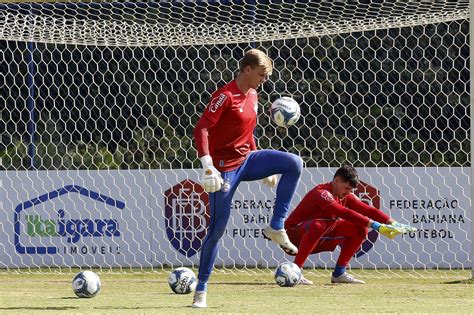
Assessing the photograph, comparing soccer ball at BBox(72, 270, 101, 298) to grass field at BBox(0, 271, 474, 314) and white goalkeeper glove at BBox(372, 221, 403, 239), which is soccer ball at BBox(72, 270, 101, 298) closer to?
grass field at BBox(0, 271, 474, 314)

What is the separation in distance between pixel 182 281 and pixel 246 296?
0.51 meters

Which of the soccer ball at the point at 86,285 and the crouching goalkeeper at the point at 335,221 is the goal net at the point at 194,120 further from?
the soccer ball at the point at 86,285

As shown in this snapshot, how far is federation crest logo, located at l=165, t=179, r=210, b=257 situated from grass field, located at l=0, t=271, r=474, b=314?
0.54 meters

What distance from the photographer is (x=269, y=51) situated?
14.4 m

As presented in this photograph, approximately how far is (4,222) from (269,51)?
11.3ft

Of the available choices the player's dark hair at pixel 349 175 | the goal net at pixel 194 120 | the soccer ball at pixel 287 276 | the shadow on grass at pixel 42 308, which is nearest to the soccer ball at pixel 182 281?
the soccer ball at pixel 287 276

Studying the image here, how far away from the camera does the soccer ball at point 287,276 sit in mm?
10664

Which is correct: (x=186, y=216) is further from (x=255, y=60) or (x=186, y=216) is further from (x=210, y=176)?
(x=210, y=176)

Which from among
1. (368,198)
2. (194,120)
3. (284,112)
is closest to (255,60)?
(284,112)

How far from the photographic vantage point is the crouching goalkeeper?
1123 cm

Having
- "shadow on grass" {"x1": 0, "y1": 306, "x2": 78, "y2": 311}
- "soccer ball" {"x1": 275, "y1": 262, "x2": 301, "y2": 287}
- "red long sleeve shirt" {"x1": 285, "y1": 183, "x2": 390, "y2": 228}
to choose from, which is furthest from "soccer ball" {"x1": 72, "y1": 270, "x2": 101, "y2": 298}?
"red long sleeve shirt" {"x1": 285, "y1": 183, "x2": 390, "y2": 228}

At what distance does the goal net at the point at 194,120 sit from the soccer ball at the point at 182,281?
3.01 m

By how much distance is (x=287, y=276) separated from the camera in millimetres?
10680

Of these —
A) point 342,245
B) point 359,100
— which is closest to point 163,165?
point 359,100
